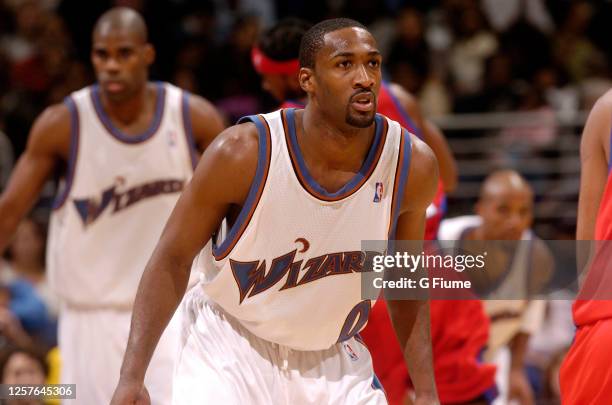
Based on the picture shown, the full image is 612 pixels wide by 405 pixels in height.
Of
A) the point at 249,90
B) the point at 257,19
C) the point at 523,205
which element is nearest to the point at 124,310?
the point at 523,205

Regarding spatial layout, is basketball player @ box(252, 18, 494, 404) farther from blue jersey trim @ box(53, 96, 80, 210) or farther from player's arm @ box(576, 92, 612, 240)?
player's arm @ box(576, 92, 612, 240)

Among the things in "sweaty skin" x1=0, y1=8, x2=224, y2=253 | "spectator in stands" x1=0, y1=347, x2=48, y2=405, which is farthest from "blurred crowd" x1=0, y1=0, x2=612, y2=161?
"sweaty skin" x1=0, y1=8, x2=224, y2=253

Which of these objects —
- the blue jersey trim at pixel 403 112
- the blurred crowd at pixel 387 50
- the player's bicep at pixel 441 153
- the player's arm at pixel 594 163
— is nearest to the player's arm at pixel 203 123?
the blue jersey trim at pixel 403 112

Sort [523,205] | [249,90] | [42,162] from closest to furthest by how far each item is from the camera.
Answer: [42,162] → [523,205] → [249,90]

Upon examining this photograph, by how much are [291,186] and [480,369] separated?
2701mm

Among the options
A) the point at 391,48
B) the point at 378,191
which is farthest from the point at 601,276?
the point at 391,48

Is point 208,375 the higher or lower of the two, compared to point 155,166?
lower

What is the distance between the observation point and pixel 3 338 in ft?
→ 22.3

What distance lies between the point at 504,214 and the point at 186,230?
10.9 ft

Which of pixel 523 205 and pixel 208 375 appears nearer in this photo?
pixel 208 375

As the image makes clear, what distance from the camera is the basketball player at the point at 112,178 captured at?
5.50 meters

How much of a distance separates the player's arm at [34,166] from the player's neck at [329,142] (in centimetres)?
203

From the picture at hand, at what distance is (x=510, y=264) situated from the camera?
6816mm

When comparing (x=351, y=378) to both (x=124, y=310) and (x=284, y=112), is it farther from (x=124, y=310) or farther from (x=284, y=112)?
(x=124, y=310)
